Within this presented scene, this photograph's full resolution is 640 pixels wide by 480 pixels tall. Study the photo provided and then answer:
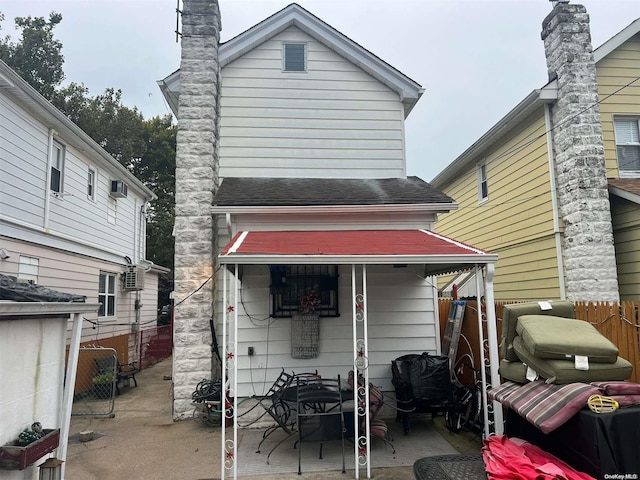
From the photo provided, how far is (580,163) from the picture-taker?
7.35 metres

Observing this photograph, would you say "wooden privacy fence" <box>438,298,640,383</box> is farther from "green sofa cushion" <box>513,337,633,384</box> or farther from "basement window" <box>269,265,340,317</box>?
"basement window" <box>269,265,340,317</box>

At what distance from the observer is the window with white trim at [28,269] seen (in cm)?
755

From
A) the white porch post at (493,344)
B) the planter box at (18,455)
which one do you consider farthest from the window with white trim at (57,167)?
the white porch post at (493,344)

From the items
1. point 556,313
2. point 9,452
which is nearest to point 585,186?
point 556,313

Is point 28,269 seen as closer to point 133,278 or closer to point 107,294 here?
point 107,294

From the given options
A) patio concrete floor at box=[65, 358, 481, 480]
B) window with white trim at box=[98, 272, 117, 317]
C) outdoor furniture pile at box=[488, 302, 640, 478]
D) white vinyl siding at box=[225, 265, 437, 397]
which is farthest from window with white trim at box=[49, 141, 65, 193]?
outdoor furniture pile at box=[488, 302, 640, 478]

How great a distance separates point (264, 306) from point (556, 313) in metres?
4.02

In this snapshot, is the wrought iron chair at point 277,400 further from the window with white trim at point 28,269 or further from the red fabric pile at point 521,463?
the window with white trim at point 28,269

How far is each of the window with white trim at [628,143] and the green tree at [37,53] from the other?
22.6 m

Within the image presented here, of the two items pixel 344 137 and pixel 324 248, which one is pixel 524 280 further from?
pixel 324 248

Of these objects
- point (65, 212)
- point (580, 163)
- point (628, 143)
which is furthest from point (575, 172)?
point (65, 212)

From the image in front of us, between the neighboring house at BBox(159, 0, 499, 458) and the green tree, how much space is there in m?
16.0

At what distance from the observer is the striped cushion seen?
309cm

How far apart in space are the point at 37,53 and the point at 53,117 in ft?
48.3
